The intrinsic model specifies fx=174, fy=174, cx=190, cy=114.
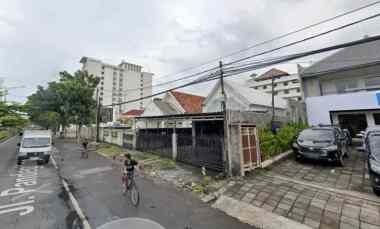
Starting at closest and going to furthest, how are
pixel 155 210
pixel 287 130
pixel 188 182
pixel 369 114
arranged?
pixel 155 210 < pixel 188 182 < pixel 287 130 < pixel 369 114

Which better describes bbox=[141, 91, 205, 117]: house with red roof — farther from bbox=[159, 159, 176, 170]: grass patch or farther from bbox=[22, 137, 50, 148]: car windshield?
bbox=[22, 137, 50, 148]: car windshield

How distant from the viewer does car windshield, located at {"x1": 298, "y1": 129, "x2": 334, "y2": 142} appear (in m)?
8.42

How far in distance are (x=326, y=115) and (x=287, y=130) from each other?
5.78 meters

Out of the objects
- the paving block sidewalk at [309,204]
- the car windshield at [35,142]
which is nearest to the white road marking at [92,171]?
the car windshield at [35,142]

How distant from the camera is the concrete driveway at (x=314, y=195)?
4.14 metres

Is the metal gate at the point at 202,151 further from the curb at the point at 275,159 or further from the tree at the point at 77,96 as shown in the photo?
the tree at the point at 77,96

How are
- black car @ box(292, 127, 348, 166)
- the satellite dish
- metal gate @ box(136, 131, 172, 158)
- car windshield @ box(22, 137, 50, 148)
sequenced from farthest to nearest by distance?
1. metal gate @ box(136, 131, 172, 158)
2. car windshield @ box(22, 137, 50, 148)
3. black car @ box(292, 127, 348, 166)
4. the satellite dish

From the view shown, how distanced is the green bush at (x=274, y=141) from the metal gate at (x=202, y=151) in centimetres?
219

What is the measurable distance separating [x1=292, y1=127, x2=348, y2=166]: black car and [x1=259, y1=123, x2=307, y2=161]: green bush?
0.81m

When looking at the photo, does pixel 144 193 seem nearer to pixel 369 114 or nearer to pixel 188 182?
pixel 188 182

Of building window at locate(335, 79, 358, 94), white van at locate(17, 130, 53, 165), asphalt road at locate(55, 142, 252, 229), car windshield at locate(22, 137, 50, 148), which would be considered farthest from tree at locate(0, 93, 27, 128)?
building window at locate(335, 79, 358, 94)

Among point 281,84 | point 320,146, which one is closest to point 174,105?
point 320,146

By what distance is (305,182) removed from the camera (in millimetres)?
6363

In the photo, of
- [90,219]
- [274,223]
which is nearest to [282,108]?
[274,223]
